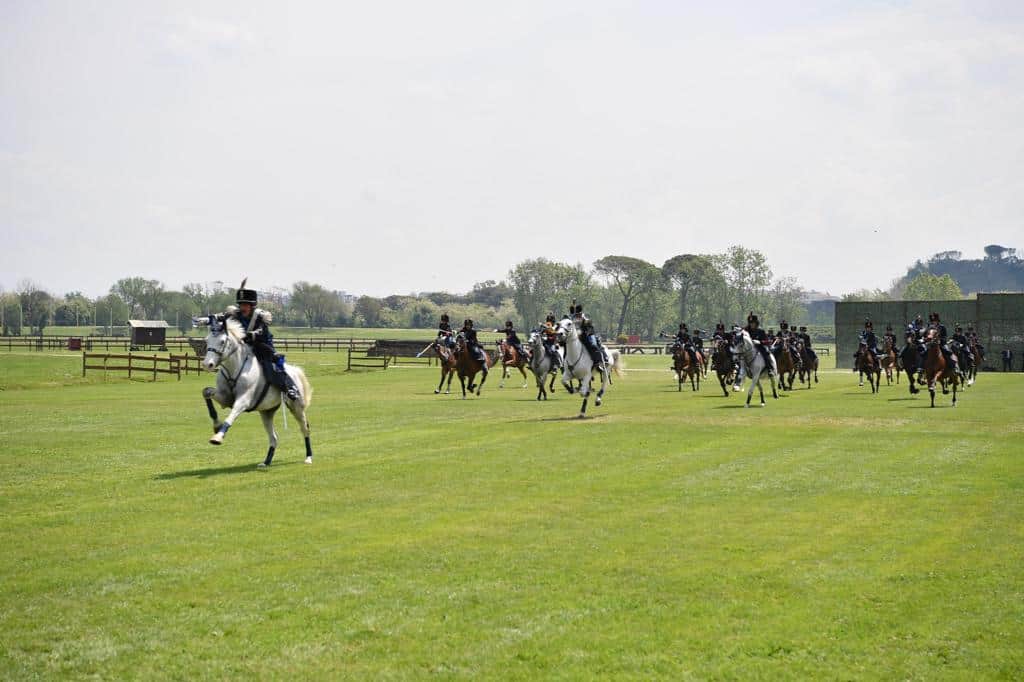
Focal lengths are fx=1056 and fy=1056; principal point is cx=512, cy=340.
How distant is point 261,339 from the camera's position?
19.3 m

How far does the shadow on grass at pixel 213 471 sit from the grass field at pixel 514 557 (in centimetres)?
14

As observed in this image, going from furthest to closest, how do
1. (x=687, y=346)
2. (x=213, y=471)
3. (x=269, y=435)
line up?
(x=687, y=346) → (x=269, y=435) → (x=213, y=471)

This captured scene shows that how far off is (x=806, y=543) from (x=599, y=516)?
297 centimetres

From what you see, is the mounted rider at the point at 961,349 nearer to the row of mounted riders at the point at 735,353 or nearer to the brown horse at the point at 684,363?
the row of mounted riders at the point at 735,353

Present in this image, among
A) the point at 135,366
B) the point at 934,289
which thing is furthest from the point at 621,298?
the point at 135,366

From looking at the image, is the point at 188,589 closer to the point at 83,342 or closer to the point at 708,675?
the point at 708,675

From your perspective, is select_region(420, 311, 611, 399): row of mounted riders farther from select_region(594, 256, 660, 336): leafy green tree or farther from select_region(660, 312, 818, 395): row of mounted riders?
select_region(594, 256, 660, 336): leafy green tree

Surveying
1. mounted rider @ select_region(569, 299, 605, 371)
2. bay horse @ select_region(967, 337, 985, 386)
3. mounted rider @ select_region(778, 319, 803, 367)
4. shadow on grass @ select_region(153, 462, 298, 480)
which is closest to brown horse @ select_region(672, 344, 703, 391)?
mounted rider @ select_region(778, 319, 803, 367)

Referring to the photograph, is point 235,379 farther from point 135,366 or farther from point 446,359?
point 135,366

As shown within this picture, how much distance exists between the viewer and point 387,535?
13148 millimetres

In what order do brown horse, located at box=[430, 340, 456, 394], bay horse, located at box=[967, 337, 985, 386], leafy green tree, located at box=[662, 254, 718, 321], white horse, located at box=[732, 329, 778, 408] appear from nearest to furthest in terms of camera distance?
white horse, located at box=[732, 329, 778, 408] < brown horse, located at box=[430, 340, 456, 394] < bay horse, located at box=[967, 337, 985, 386] < leafy green tree, located at box=[662, 254, 718, 321]

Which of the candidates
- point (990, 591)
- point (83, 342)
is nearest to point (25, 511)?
point (990, 591)

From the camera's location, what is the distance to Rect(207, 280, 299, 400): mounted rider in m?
19.2

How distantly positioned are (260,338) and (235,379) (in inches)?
39.5
